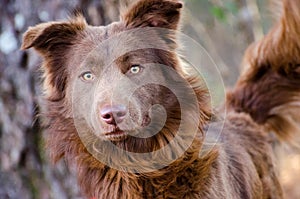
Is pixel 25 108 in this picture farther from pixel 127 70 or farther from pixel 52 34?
pixel 127 70

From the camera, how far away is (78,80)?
4.29 metres

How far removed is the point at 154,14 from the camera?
434 centimetres

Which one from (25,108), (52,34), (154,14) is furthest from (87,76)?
(25,108)

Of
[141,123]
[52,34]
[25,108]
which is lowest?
[25,108]

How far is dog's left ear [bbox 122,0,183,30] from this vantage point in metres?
4.25

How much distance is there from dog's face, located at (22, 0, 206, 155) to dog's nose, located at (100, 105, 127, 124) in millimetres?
145

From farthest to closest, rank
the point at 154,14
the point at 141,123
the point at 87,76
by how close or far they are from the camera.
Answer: the point at 154,14 → the point at 87,76 → the point at 141,123

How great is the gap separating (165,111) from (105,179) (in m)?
0.70

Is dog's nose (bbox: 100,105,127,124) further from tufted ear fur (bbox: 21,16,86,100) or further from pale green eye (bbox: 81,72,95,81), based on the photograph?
tufted ear fur (bbox: 21,16,86,100)

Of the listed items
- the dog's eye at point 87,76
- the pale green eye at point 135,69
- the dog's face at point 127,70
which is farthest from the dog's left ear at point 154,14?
the dog's eye at point 87,76

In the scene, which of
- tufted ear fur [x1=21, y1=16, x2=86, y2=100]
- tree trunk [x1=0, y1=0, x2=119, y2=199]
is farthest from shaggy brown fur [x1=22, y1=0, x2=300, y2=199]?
tree trunk [x1=0, y1=0, x2=119, y2=199]

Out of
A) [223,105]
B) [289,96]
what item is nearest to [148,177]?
[223,105]

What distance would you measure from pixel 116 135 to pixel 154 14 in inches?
38.3

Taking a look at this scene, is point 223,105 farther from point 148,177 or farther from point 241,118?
point 148,177
